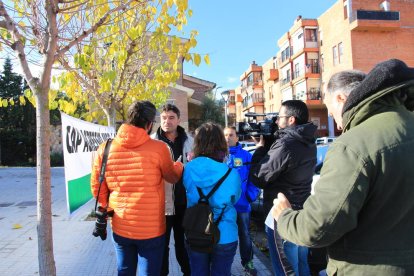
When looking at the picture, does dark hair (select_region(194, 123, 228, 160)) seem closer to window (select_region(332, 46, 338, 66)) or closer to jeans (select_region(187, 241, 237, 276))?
jeans (select_region(187, 241, 237, 276))

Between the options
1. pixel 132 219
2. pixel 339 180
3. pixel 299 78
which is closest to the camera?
pixel 339 180

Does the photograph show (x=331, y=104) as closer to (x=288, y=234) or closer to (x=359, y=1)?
(x=288, y=234)

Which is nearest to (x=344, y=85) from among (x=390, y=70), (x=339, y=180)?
(x=390, y=70)

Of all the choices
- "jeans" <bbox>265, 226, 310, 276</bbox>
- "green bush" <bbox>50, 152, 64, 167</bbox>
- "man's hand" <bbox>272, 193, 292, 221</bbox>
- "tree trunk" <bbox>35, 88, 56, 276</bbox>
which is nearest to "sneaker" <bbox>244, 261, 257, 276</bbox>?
"jeans" <bbox>265, 226, 310, 276</bbox>

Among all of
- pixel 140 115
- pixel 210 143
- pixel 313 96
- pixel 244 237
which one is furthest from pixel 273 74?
pixel 140 115

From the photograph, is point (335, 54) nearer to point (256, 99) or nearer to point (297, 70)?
point (297, 70)

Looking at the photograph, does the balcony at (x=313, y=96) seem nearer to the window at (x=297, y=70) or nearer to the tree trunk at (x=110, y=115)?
the window at (x=297, y=70)

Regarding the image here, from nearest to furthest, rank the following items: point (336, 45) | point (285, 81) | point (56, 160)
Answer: point (56, 160) → point (336, 45) → point (285, 81)

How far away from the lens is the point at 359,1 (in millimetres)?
30047

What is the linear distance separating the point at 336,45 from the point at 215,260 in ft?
112

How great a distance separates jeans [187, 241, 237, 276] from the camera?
273cm

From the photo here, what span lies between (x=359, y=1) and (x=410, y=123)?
33.5 meters

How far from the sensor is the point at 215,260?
2754 mm

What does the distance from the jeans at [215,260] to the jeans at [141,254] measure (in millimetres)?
275
